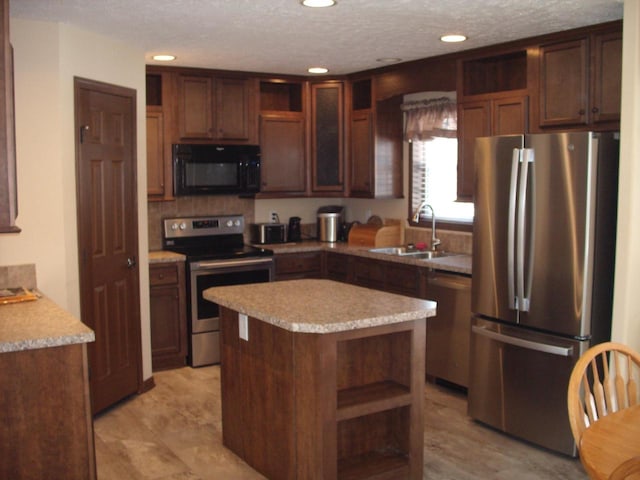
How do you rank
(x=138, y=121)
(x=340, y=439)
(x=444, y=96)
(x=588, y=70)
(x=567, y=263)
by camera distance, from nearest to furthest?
1. (x=340, y=439)
2. (x=567, y=263)
3. (x=588, y=70)
4. (x=138, y=121)
5. (x=444, y=96)

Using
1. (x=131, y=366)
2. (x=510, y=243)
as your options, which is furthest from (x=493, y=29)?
(x=131, y=366)

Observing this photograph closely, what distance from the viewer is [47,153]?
13.2ft

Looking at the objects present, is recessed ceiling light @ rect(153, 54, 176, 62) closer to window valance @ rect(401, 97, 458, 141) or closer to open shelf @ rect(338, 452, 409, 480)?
window valance @ rect(401, 97, 458, 141)

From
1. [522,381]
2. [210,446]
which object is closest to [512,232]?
[522,381]

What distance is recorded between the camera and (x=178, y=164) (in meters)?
5.62

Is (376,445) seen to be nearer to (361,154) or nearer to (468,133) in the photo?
(468,133)

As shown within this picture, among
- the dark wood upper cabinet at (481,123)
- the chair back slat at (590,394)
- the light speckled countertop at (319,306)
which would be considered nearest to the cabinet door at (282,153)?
the dark wood upper cabinet at (481,123)

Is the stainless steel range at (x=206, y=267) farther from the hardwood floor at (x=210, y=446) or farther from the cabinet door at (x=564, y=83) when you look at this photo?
the cabinet door at (x=564, y=83)

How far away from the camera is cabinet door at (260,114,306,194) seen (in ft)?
19.9

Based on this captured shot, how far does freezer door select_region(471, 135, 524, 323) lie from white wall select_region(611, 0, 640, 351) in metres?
0.58

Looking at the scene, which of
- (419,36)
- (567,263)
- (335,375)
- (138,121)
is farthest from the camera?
(138,121)

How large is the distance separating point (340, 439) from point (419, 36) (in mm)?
2513

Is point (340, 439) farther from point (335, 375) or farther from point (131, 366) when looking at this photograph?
point (131, 366)

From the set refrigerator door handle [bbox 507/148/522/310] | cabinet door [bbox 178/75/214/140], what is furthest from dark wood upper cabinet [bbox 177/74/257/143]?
refrigerator door handle [bbox 507/148/522/310]
